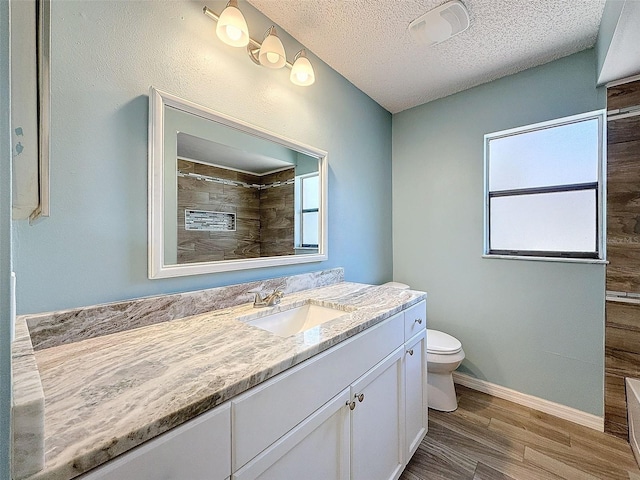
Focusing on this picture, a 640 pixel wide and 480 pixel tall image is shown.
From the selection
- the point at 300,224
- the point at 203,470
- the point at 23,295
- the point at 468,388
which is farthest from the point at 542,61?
the point at 23,295

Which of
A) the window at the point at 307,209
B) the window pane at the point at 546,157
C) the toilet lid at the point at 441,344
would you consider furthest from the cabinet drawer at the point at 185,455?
the window pane at the point at 546,157

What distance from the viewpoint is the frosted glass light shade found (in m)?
1.32

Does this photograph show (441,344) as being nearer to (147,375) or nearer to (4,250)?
(147,375)

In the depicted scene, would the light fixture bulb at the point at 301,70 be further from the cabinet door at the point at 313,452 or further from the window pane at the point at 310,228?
the cabinet door at the point at 313,452

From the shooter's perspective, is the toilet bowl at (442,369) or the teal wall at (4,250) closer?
the teal wall at (4,250)

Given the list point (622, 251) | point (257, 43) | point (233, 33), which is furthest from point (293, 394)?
point (622, 251)

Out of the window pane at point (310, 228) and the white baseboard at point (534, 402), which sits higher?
the window pane at point (310, 228)

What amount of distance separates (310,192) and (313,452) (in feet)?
4.34

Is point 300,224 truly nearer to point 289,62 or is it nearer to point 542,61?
point 289,62

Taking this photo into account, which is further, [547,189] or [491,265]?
[491,265]

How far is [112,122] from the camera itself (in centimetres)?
95

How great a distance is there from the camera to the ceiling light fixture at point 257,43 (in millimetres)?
1162

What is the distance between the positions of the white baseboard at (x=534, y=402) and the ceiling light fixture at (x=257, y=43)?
8.33ft

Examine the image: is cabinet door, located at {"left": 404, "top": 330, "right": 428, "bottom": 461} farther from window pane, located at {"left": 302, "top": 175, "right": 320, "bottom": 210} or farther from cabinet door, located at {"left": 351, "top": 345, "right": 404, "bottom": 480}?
window pane, located at {"left": 302, "top": 175, "right": 320, "bottom": 210}
